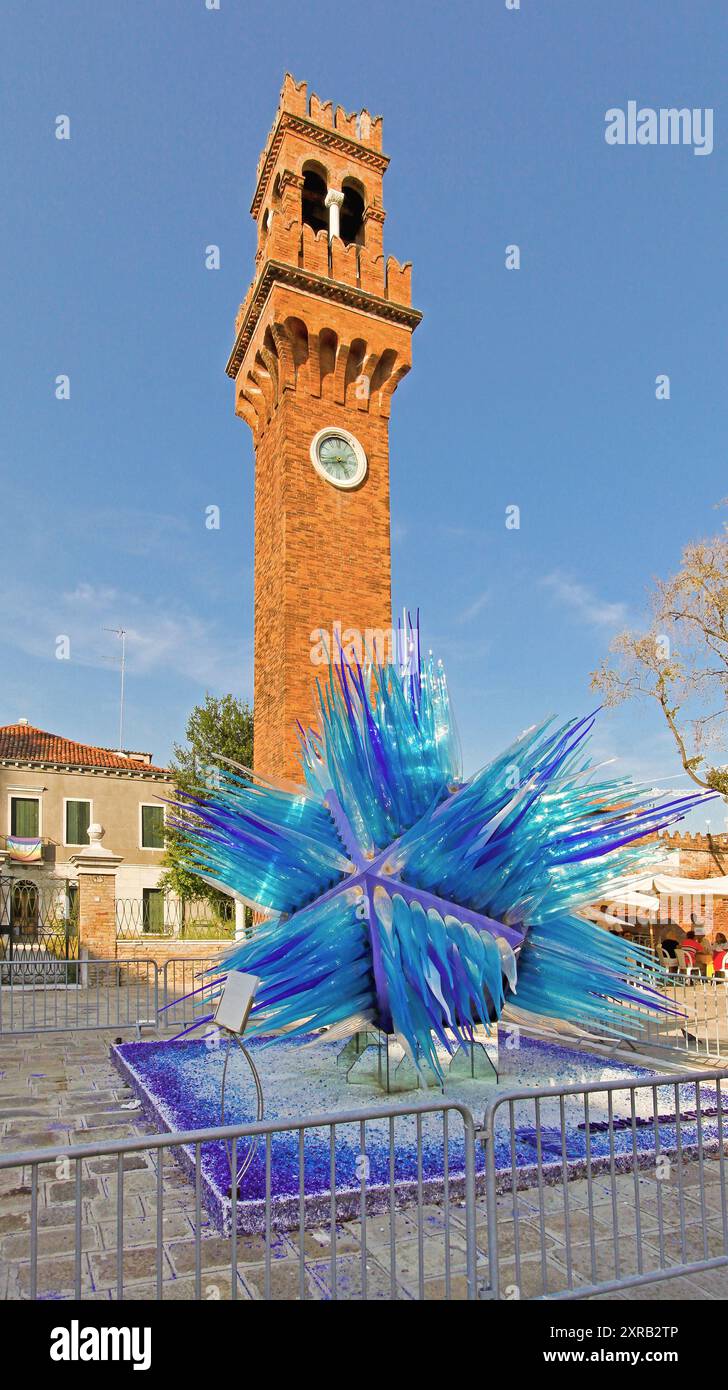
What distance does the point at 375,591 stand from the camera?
1716 cm

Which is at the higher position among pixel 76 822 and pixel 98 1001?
pixel 76 822

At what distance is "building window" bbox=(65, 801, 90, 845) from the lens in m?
30.4

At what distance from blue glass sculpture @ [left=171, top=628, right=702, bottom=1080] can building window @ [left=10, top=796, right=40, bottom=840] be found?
25607mm

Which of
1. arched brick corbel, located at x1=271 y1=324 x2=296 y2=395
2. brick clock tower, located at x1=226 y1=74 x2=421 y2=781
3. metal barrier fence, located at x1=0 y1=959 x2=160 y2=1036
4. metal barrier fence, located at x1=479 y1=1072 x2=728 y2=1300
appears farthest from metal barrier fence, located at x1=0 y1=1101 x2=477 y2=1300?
arched brick corbel, located at x1=271 y1=324 x2=296 y2=395

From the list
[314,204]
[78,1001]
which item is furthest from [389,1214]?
[314,204]

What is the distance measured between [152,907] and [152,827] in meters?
2.93

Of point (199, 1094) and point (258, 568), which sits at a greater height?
point (258, 568)

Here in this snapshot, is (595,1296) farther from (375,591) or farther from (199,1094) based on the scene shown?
(375,591)

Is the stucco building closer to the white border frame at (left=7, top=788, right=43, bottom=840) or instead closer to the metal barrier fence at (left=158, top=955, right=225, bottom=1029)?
the white border frame at (left=7, top=788, right=43, bottom=840)

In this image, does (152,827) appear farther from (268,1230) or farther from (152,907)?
(268,1230)

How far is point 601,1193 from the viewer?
4.80 meters

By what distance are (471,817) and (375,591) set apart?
12.2m

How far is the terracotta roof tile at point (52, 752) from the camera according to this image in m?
30.7

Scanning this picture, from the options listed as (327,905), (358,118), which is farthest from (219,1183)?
(358,118)
